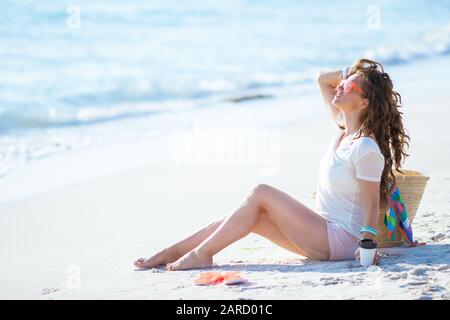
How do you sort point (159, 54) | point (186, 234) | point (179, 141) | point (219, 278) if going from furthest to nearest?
point (159, 54) → point (179, 141) → point (186, 234) → point (219, 278)

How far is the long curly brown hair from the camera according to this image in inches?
209

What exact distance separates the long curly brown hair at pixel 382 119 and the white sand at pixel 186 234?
1.65 feet

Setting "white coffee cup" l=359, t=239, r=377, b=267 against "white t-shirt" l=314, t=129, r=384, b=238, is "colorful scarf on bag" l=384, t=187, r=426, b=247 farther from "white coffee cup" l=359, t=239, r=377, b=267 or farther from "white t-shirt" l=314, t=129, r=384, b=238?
"white coffee cup" l=359, t=239, r=377, b=267

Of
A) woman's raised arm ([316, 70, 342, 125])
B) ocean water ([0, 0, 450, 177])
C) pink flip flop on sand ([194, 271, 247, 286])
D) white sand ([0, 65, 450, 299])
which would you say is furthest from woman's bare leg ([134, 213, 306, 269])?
ocean water ([0, 0, 450, 177])

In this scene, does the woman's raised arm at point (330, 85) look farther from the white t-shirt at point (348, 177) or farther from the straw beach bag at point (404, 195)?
the straw beach bag at point (404, 195)

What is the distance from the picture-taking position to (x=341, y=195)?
17.6ft

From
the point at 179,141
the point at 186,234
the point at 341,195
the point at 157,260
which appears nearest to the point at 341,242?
the point at 341,195

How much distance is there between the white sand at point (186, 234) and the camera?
4.84 metres

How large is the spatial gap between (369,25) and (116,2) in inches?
310

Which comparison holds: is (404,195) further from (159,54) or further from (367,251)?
(159,54)

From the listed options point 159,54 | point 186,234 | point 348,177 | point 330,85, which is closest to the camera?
point 348,177

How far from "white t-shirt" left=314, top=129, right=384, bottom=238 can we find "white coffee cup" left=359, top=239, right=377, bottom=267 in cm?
28

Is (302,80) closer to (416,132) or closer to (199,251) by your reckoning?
(416,132)

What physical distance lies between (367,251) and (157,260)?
4.35 feet
